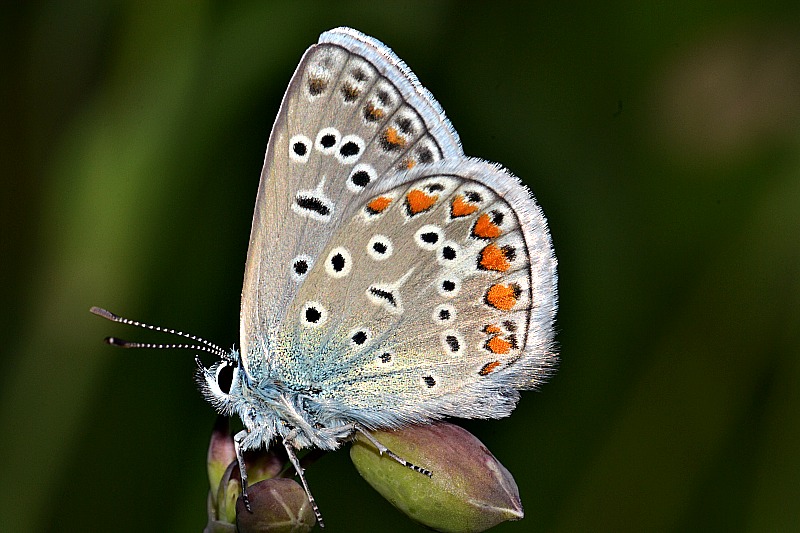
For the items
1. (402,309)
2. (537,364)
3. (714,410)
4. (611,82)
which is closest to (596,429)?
(714,410)

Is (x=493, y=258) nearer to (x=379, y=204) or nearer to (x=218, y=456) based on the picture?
(x=379, y=204)

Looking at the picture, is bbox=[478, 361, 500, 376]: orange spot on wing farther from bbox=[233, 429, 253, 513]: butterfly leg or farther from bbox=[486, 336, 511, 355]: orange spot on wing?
bbox=[233, 429, 253, 513]: butterfly leg

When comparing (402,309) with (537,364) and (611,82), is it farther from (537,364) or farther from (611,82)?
(611,82)

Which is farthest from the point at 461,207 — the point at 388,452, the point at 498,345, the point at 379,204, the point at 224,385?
the point at 224,385

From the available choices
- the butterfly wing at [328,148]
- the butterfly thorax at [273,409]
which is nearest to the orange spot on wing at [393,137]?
the butterfly wing at [328,148]

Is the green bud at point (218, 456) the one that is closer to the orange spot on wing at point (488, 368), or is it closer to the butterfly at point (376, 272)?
the butterfly at point (376, 272)

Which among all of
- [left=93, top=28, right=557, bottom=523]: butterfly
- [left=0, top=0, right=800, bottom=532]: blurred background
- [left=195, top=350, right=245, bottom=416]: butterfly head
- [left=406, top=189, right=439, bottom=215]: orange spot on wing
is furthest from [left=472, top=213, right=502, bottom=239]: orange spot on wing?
[left=0, top=0, right=800, bottom=532]: blurred background
